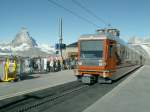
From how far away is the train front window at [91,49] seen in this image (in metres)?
22.2

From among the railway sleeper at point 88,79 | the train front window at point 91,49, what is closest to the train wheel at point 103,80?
the railway sleeper at point 88,79

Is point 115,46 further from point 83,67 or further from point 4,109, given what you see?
point 4,109

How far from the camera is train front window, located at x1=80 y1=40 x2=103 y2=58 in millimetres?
22250

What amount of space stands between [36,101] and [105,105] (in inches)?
124

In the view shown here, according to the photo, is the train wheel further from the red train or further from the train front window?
the train front window

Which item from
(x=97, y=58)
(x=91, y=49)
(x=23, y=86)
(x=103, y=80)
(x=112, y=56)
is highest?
(x=91, y=49)

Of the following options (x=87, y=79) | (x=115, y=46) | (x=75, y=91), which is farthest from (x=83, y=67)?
(x=75, y=91)

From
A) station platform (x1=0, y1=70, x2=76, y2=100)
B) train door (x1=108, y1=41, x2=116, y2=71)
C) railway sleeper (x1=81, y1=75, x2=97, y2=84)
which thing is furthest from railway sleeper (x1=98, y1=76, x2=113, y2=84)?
station platform (x1=0, y1=70, x2=76, y2=100)

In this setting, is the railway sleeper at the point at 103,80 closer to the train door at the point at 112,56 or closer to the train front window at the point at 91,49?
the train door at the point at 112,56

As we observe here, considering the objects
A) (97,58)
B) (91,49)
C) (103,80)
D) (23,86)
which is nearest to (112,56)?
(97,58)

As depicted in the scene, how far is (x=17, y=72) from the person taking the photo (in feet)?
80.9

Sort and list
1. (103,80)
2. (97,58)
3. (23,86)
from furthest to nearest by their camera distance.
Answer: (103,80)
(97,58)
(23,86)

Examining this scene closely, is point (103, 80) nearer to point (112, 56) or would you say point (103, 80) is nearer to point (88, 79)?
point (88, 79)

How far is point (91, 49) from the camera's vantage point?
22.5 metres
